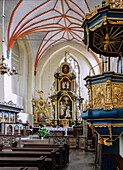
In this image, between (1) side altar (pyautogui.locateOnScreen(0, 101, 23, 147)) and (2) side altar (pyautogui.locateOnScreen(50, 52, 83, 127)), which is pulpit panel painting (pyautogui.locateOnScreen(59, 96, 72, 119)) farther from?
(1) side altar (pyautogui.locateOnScreen(0, 101, 23, 147))

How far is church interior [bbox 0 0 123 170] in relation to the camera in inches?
236

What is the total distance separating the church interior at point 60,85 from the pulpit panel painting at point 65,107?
2.3 inches

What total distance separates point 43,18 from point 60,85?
7003 mm

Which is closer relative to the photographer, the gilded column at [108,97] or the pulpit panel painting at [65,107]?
the gilded column at [108,97]

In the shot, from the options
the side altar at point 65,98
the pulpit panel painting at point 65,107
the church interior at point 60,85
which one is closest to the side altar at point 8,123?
the church interior at point 60,85

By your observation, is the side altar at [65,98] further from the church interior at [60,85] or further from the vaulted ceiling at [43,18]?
the vaulted ceiling at [43,18]

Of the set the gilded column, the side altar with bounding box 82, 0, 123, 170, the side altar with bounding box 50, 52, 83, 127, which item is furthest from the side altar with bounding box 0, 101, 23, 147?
the gilded column

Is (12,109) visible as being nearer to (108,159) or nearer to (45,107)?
(45,107)

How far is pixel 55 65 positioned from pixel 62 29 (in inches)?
191

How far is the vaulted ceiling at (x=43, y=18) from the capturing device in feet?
56.1

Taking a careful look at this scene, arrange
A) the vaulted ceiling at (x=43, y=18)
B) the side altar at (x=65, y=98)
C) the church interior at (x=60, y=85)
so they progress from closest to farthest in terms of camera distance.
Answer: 1. the church interior at (x=60, y=85)
2. the vaulted ceiling at (x=43, y=18)
3. the side altar at (x=65, y=98)

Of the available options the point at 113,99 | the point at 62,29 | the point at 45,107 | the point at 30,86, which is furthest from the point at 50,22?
the point at 113,99

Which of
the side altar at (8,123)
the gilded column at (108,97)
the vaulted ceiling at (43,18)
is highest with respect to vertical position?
the vaulted ceiling at (43,18)

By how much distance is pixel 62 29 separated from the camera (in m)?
23.1
